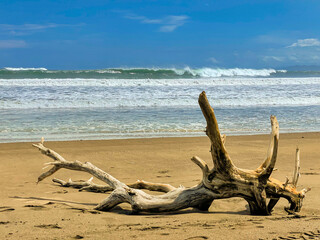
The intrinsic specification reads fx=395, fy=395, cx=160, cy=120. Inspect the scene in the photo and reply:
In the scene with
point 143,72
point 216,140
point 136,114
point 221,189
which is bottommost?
point 221,189

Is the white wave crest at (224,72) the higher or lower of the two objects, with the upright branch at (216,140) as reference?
higher

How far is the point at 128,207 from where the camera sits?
4641 mm

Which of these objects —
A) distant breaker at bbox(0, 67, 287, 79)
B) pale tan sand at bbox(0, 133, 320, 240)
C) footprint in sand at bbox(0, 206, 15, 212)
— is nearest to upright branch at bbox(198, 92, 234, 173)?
pale tan sand at bbox(0, 133, 320, 240)

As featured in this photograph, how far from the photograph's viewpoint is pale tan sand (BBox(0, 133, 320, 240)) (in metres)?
3.57

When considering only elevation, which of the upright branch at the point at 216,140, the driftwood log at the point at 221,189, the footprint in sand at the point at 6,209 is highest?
the upright branch at the point at 216,140

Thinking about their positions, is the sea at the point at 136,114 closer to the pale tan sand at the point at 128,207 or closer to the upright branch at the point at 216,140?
the pale tan sand at the point at 128,207

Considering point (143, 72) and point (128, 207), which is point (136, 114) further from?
point (143, 72)

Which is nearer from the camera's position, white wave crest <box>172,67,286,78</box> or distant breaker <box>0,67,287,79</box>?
distant breaker <box>0,67,287,79</box>

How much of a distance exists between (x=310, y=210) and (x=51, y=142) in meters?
6.61

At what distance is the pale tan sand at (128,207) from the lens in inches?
140

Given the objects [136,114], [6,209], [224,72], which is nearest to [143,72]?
[224,72]

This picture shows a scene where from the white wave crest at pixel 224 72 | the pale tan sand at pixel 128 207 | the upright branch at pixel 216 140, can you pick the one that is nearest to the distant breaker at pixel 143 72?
Result: the white wave crest at pixel 224 72

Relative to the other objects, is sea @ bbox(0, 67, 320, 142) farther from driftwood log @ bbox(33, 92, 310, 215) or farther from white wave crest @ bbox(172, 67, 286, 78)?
white wave crest @ bbox(172, 67, 286, 78)

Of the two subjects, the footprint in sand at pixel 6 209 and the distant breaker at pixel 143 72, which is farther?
the distant breaker at pixel 143 72
